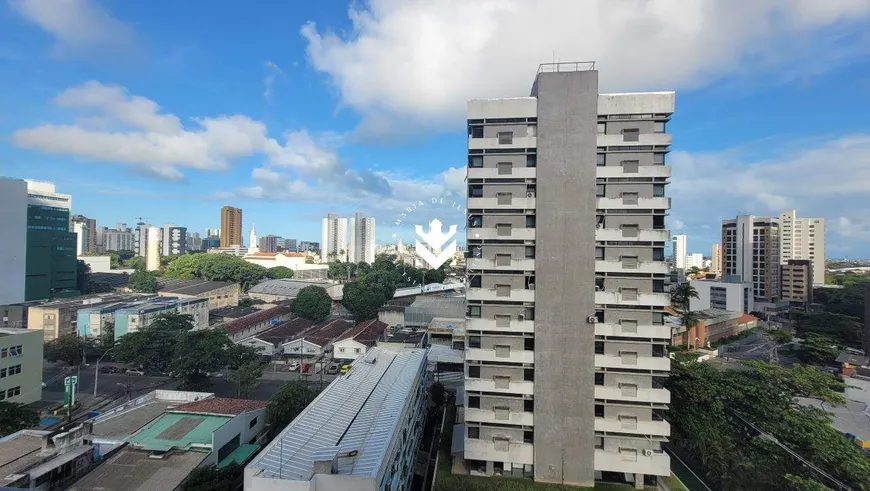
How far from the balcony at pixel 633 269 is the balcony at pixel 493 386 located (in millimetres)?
4904

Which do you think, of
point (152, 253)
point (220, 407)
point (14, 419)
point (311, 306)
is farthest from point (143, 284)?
point (220, 407)

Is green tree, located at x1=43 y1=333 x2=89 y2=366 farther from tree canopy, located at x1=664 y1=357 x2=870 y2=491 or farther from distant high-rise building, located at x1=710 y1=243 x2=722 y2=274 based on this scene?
distant high-rise building, located at x1=710 y1=243 x2=722 y2=274

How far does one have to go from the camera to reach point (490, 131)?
49.3ft

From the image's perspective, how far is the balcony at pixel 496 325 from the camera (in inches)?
576

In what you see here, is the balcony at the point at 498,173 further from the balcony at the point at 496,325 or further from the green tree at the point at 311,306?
the green tree at the point at 311,306

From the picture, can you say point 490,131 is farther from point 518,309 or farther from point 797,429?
point 797,429

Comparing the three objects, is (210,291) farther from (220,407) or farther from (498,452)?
(498,452)

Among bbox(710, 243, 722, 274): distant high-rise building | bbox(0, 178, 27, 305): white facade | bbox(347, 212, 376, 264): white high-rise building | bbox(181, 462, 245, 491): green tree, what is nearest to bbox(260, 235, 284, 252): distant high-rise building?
bbox(347, 212, 376, 264): white high-rise building

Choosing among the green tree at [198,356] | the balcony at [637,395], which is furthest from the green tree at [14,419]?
the balcony at [637,395]

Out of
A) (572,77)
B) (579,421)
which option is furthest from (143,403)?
(572,77)

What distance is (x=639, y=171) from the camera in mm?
14219

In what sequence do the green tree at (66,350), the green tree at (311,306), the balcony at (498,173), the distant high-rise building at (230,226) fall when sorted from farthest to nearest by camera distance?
1. the distant high-rise building at (230,226)
2. the green tree at (311,306)
3. the green tree at (66,350)
4. the balcony at (498,173)

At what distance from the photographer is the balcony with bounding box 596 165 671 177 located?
14086 millimetres

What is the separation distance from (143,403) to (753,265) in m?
76.4
